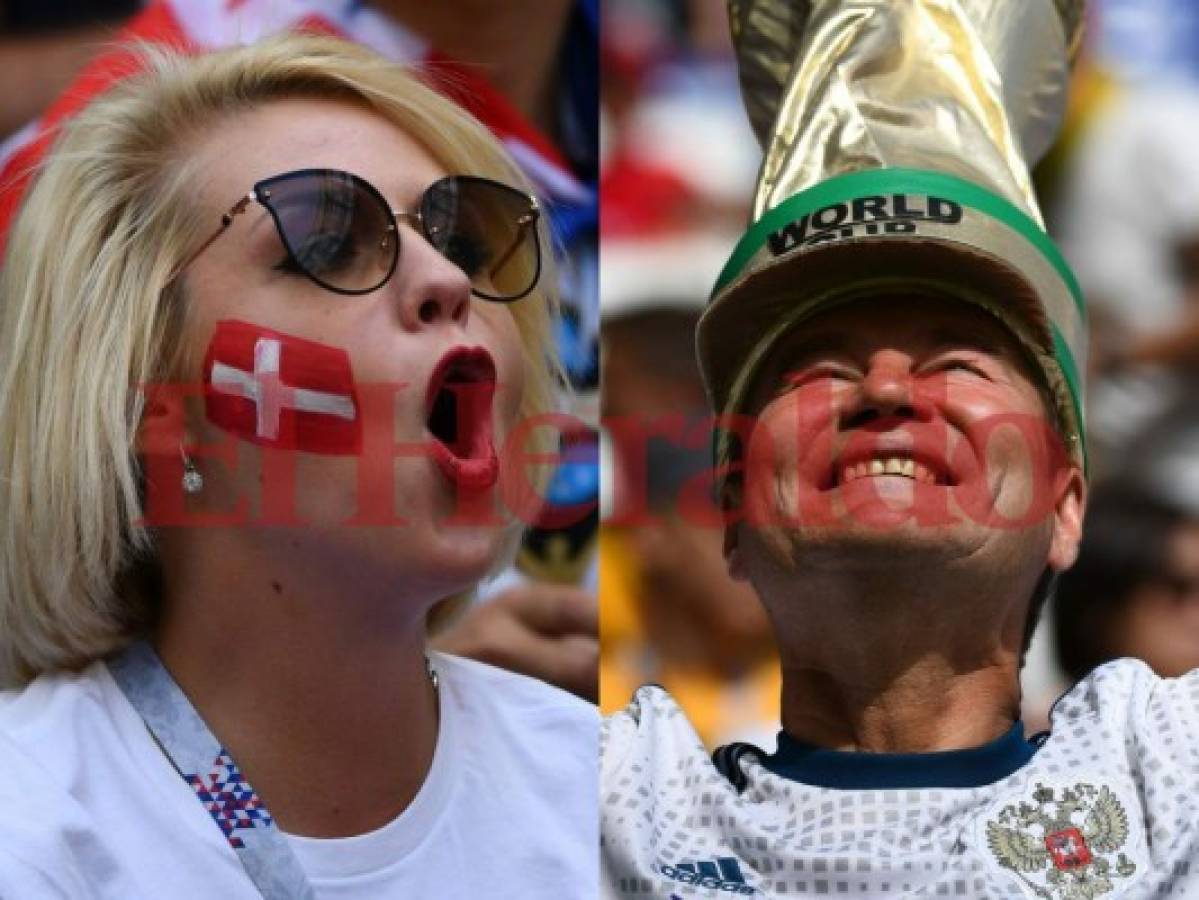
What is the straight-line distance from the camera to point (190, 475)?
1.74 metres

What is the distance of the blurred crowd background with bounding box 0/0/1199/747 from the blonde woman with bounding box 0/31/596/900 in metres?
0.80

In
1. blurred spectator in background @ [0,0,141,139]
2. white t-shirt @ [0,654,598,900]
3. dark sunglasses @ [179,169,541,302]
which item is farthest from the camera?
blurred spectator in background @ [0,0,141,139]

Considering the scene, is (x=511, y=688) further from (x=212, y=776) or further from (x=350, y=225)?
(x=350, y=225)

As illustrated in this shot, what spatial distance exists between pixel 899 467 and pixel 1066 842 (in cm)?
38

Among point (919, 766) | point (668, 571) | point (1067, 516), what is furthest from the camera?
point (668, 571)

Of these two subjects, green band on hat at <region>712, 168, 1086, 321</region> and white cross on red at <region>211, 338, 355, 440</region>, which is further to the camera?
green band on hat at <region>712, 168, 1086, 321</region>

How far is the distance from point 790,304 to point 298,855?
73 centimetres

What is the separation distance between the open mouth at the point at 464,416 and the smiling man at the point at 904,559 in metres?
0.32

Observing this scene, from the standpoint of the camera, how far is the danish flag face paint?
1.70 m

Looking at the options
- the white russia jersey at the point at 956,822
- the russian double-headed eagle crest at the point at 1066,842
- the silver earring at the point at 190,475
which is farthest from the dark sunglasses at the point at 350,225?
Answer: the russian double-headed eagle crest at the point at 1066,842

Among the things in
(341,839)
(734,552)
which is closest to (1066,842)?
(734,552)

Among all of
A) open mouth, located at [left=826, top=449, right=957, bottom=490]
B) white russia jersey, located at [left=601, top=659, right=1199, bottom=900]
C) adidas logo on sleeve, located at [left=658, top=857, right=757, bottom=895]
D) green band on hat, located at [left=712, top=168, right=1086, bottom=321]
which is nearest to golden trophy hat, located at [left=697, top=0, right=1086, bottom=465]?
green band on hat, located at [left=712, top=168, right=1086, bottom=321]

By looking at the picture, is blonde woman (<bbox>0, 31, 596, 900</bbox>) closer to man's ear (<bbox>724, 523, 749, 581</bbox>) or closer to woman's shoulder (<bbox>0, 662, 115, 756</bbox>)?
woman's shoulder (<bbox>0, 662, 115, 756</bbox>)

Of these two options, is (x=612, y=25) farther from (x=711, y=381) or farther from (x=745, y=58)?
(x=711, y=381)
